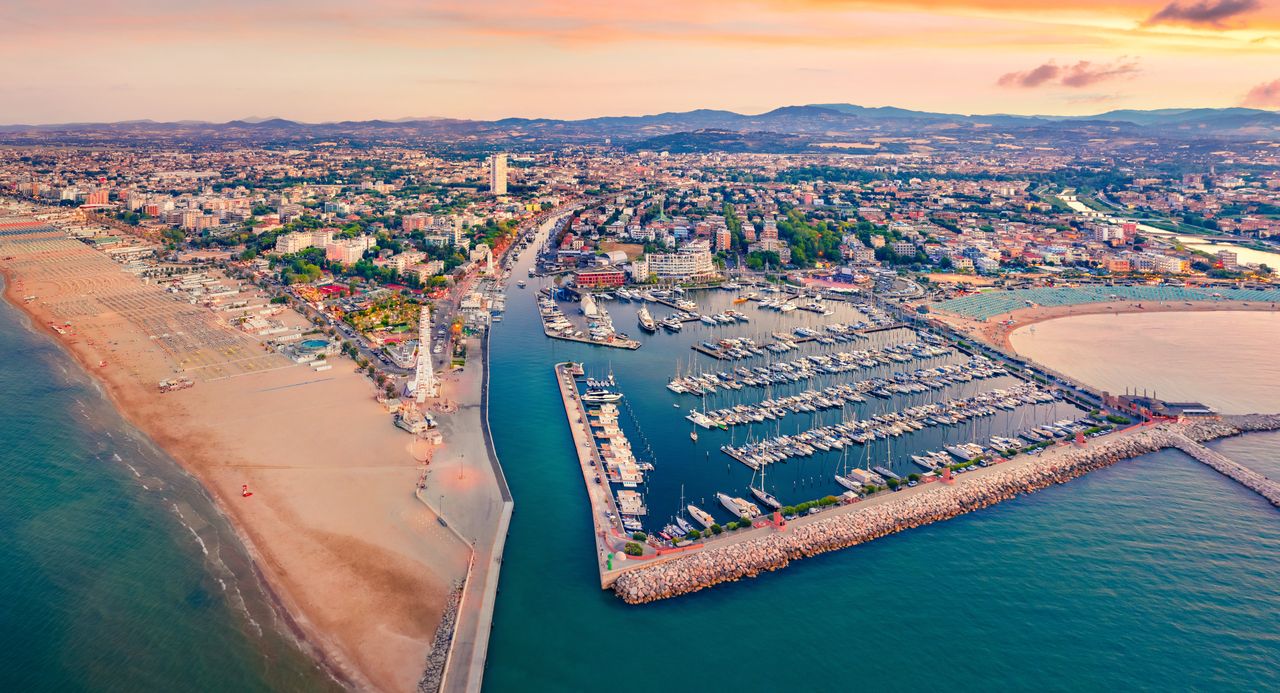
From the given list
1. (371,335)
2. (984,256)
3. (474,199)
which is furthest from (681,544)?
(474,199)

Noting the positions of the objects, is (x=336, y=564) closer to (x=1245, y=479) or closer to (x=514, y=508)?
(x=514, y=508)

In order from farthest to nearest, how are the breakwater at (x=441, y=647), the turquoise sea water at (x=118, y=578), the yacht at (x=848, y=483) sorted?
the yacht at (x=848, y=483) < the turquoise sea water at (x=118, y=578) < the breakwater at (x=441, y=647)

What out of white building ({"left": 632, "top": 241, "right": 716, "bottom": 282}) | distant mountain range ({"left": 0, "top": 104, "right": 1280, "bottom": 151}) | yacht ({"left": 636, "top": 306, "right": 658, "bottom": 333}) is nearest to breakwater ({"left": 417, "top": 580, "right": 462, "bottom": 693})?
yacht ({"left": 636, "top": 306, "right": 658, "bottom": 333})

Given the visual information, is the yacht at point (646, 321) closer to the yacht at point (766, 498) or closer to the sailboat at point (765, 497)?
the sailboat at point (765, 497)

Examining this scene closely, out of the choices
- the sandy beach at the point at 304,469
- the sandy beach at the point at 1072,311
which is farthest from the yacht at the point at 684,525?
the sandy beach at the point at 1072,311

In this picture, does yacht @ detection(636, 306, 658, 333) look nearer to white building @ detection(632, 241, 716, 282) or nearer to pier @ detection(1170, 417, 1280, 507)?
white building @ detection(632, 241, 716, 282)

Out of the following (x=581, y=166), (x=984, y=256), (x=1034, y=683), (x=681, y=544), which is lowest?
(x=1034, y=683)

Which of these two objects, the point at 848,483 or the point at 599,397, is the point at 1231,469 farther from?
the point at 599,397
